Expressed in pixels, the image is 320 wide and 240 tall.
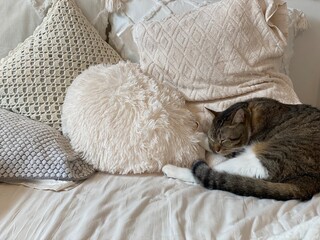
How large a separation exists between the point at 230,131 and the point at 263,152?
0.44ft

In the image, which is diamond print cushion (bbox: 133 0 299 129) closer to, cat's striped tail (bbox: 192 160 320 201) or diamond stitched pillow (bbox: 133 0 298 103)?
diamond stitched pillow (bbox: 133 0 298 103)

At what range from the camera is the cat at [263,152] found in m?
1.14

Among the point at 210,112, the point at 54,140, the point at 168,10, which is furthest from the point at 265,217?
the point at 168,10

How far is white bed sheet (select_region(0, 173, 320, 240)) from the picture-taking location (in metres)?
0.98

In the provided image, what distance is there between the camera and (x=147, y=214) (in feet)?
3.44

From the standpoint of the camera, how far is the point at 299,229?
94 cm

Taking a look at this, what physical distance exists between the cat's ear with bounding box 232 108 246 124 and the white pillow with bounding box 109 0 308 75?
0.36 meters

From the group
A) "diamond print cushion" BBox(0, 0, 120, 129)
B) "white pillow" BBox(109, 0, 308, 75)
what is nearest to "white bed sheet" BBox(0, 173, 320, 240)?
"diamond print cushion" BBox(0, 0, 120, 129)

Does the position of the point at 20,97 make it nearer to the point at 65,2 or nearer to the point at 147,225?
the point at 65,2

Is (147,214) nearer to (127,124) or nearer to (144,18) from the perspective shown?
(127,124)

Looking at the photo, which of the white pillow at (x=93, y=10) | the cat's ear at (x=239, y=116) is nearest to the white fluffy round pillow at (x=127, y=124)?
the cat's ear at (x=239, y=116)

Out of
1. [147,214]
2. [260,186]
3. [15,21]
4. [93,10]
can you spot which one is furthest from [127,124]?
[15,21]

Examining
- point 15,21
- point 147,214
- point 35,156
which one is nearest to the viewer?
point 147,214

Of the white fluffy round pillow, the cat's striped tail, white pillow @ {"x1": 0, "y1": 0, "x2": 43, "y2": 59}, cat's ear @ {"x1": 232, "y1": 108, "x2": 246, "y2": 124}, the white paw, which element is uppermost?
white pillow @ {"x1": 0, "y1": 0, "x2": 43, "y2": 59}
